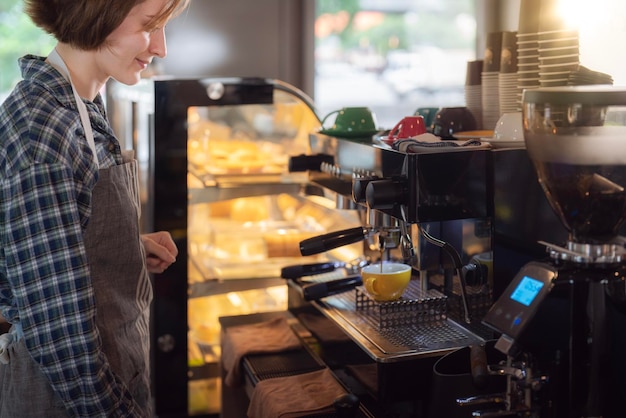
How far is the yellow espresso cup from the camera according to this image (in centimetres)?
191

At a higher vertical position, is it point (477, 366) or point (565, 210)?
point (565, 210)

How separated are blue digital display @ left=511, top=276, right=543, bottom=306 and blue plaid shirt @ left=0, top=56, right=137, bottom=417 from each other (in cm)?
77

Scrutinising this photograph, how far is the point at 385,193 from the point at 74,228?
23.1 inches

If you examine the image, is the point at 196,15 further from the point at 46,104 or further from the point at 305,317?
the point at 46,104

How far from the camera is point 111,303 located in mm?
1729

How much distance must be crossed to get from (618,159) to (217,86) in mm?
1887

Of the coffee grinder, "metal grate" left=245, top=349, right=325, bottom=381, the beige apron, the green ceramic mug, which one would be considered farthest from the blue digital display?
the green ceramic mug

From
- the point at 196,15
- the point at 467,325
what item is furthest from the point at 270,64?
the point at 467,325

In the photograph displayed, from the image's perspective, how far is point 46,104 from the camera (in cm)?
160

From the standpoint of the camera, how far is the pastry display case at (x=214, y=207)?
2.94 meters

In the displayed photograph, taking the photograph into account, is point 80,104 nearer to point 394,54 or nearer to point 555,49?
point 555,49

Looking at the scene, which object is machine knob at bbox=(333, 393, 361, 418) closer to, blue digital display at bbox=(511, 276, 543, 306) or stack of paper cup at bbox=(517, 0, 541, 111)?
blue digital display at bbox=(511, 276, 543, 306)

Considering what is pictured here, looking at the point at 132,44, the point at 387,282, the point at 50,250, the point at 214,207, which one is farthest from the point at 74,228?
the point at 214,207

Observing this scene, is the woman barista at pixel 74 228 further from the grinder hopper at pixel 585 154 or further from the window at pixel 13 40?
the window at pixel 13 40
